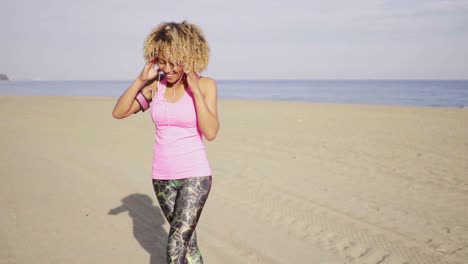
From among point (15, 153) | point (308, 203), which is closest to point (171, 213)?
point (308, 203)

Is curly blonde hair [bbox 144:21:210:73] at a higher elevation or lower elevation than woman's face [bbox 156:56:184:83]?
higher

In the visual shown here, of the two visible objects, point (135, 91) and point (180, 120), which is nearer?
point (180, 120)

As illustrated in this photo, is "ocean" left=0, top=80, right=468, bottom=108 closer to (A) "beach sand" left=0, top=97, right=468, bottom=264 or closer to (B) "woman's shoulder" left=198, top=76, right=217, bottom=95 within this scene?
(A) "beach sand" left=0, top=97, right=468, bottom=264

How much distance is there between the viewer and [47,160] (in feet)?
28.5

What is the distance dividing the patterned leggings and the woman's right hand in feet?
2.50

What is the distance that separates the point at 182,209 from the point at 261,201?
3.47 m

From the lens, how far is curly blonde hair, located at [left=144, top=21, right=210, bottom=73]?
242 centimetres

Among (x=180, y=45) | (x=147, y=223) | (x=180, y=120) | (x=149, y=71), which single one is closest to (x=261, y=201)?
(x=147, y=223)

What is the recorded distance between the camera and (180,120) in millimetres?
2572

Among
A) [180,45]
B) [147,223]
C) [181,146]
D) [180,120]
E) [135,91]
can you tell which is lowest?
[147,223]

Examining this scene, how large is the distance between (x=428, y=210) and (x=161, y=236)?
389 cm

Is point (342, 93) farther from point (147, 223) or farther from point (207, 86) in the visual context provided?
point (207, 86)

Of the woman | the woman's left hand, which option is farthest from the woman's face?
the woman's left hand

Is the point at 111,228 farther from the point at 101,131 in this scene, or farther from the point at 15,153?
the point at 101,131
